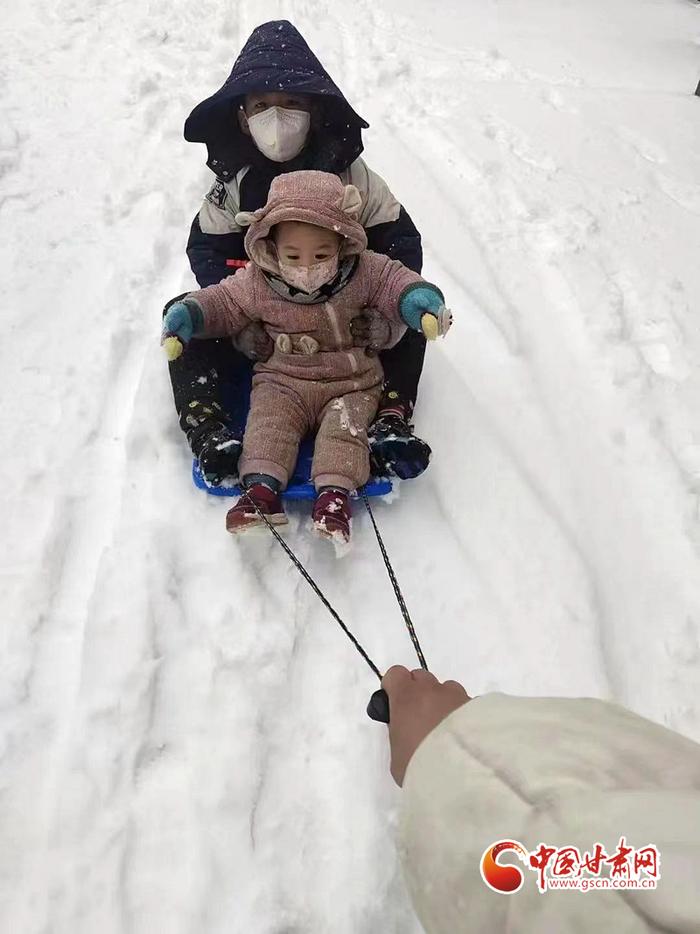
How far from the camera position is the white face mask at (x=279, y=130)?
231cm

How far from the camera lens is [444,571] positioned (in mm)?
1924

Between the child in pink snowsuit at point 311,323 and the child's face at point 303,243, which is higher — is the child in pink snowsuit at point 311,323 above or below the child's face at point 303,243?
below

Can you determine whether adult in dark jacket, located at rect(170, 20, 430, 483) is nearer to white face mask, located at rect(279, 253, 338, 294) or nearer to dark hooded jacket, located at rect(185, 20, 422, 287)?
dark hooded jacket, located at rect(185, 20, 422, 287)

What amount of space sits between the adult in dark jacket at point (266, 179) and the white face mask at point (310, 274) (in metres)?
0.23

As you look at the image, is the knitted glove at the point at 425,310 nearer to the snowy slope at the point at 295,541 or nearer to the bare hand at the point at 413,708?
the snowy slope at the point at 295,541

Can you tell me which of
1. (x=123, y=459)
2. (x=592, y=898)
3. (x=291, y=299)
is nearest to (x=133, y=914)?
(x=592, y=898)

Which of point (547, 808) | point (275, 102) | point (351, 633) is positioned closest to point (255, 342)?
point (275, 102)

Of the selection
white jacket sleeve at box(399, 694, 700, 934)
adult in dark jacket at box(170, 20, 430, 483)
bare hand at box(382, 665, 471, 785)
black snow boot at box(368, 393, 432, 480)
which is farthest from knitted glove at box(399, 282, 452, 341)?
white jacket sleeve at box(399, 694, 700, 934)

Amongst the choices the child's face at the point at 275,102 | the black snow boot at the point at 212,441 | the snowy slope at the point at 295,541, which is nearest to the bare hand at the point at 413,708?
the snowy slope at the point at 295,541

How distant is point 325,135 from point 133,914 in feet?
7.72

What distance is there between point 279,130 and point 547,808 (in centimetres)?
227

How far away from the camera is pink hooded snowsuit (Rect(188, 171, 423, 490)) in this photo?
6.58 ft

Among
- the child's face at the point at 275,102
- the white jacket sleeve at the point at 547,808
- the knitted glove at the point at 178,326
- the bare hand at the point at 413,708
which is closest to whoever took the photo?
the white jacket sleeve at the point at 547,808

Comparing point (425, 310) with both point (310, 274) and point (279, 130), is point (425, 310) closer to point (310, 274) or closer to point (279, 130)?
point (310, 274)
